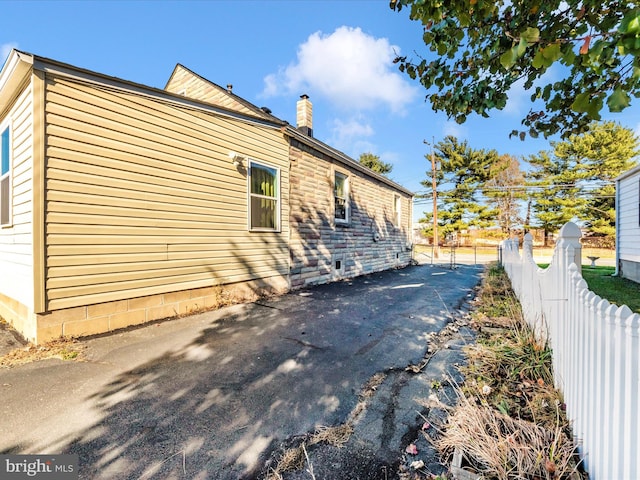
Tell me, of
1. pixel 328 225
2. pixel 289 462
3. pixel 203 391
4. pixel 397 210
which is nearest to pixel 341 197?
pixel 328 225

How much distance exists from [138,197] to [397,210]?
451 inches

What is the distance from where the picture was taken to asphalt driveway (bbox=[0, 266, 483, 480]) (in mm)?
1901

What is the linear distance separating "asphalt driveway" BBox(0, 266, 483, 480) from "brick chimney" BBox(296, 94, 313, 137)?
697 cm

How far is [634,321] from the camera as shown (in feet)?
3.71

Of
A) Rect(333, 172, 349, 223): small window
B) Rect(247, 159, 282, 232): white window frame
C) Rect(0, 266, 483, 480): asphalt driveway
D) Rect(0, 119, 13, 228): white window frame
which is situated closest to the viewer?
Rect(0, 266, 483, 480): asphalt driveway

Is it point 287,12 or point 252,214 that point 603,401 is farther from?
point 287,12

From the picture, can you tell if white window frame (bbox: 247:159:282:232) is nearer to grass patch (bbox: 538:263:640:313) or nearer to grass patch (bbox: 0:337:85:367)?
grass patch (bbox: 0:337:85:367)

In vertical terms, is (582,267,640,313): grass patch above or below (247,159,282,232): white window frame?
below

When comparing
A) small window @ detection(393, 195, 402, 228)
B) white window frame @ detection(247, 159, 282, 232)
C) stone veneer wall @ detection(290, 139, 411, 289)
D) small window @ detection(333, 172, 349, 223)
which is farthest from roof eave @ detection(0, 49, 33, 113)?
small window @ detection(393, 195, 402, 228)

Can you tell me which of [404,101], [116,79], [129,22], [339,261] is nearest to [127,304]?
[116,79]

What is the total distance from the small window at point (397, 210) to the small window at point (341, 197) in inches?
181

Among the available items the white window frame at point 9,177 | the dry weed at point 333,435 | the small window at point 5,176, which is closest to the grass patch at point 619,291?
the dry weed at point 333,435

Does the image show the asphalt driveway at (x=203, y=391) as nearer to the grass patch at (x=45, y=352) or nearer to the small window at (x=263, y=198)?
the grass patch at (x=45, y=352)

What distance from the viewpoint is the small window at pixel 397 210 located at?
44.3 feet
